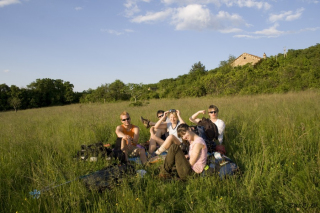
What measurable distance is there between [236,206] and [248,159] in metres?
1.35

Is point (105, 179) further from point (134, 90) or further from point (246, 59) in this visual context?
point (246, 59)

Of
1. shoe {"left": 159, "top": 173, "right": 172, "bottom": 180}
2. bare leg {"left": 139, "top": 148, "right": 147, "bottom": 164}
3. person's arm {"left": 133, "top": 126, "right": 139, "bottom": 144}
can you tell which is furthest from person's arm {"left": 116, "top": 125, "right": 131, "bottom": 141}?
shoe {"left": 159, "top": 173, "right": 172, "bottom": 180}

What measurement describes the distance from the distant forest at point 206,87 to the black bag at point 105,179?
940cm

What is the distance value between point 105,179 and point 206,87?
16629 millimetres

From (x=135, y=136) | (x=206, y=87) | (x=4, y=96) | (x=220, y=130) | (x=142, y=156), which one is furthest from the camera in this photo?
(x=4, y=96)

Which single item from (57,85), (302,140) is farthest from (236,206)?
(57,85)

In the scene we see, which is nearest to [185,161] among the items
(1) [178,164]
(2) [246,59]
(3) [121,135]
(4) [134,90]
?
(1) [178,164]

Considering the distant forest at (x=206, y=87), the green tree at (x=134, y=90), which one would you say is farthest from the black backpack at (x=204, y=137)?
the green tree at (x=134, y=90)

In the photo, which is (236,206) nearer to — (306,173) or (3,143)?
(306,173)

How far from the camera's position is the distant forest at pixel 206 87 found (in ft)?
46.4

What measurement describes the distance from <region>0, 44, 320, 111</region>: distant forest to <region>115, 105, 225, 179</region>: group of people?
7.70 metres

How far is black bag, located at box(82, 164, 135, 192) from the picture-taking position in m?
2.71

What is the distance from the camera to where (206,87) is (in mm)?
18562

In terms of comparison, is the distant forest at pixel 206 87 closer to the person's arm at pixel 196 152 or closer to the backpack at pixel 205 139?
the backpack at pixel 205 139
